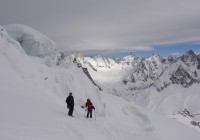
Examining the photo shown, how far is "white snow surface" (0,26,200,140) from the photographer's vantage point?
19.9m

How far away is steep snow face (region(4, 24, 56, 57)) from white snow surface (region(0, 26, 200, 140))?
13.6ft

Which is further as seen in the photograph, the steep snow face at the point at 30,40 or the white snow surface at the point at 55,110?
the steep snow face at the point at 30,40

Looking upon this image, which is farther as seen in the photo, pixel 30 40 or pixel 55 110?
pixel 30 40

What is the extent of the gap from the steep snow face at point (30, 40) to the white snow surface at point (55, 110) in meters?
4.13

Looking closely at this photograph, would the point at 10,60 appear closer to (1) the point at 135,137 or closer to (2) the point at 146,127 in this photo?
(1) the point at 135,137

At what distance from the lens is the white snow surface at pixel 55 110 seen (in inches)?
782

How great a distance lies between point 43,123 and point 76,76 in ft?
97.4

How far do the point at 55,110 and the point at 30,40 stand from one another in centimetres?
2713

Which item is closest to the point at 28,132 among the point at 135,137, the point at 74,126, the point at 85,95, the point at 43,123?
the point at 43,123

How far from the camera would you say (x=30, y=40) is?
5341 cm

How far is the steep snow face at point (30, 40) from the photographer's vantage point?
52.8 metres

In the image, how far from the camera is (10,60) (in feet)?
119

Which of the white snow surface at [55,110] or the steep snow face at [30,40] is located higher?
the steep snow face at [30,40]

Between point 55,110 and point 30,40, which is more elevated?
point 30,40
